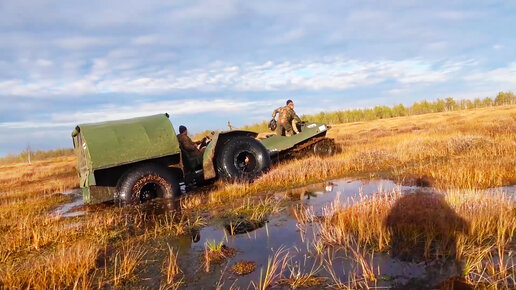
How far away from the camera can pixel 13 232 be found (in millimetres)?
6531

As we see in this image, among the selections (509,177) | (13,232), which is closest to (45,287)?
(13,232)

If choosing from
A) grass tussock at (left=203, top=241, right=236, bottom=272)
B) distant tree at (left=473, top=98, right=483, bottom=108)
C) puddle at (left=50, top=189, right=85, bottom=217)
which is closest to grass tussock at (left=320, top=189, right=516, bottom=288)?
grass tussock at (left=203, top=241, right=236, bottom=272)

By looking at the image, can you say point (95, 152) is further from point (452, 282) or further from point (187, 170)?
point (452, 282)

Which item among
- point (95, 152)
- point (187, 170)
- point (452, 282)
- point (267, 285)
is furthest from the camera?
point (187, 170)

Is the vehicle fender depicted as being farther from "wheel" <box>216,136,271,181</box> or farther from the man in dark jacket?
the man in dark jacket

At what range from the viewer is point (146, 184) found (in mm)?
8164

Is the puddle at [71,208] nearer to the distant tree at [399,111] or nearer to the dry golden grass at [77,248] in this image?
the dry golden grass at [77,248]

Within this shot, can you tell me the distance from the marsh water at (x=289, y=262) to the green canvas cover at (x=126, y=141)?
9.07ft

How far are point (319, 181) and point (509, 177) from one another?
425 cm

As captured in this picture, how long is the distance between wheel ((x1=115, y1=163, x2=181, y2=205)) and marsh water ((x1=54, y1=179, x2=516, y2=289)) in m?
2.34

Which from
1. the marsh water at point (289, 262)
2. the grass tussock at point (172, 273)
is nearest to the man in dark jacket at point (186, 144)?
the marsh water at point (289, 262)

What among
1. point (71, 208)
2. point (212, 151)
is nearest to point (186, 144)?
Answer: point (212, 151)

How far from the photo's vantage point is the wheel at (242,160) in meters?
9.62

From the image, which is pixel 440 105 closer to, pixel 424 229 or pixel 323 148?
pixel 323 148
